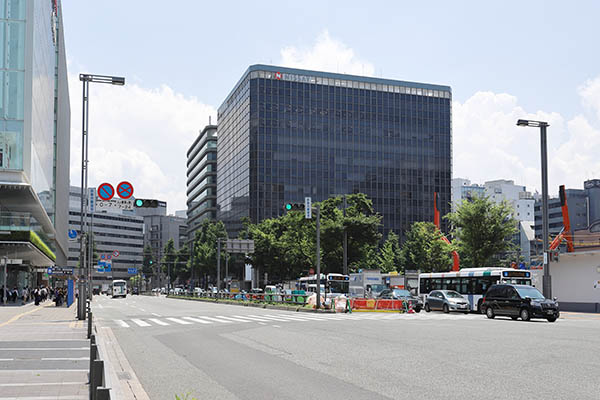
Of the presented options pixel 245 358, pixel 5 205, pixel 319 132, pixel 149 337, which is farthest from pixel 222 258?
pixel 245 358

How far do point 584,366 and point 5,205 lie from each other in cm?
4651

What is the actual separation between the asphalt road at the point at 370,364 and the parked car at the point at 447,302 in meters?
18.4

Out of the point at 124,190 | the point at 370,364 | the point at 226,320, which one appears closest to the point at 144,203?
the point at 124,190

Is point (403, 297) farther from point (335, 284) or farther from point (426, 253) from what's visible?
point (426, 253)

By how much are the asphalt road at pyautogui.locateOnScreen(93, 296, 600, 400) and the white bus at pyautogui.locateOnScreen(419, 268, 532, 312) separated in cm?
1746

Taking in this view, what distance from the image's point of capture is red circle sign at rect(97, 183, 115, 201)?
25.1 metres

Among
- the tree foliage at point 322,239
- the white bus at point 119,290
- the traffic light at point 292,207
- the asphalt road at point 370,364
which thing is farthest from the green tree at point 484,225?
the white bus at point 119,290

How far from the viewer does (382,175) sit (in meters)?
120

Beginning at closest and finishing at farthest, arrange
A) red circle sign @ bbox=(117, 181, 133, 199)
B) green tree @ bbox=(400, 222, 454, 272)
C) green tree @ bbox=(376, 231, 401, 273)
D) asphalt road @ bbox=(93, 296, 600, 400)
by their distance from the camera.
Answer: asphalt road @ bbox=(93, 296, 600, 400)
red circle sign @ bbox=(117, 181, 133, 199)
green tree @ bbox=(400, 222, 454, 272)
green tree @ bbox=(376, 231, 401, 273)

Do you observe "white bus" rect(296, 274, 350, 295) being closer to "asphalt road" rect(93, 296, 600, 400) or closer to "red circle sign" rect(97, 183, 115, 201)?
"red circle sign" rect(97, 183, 115, 201)

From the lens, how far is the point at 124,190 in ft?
87.0

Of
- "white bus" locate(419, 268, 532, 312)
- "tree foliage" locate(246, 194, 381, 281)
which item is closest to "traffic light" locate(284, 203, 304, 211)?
"white bus" locate(419, 268, 532, 312)

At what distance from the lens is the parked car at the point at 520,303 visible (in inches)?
1140

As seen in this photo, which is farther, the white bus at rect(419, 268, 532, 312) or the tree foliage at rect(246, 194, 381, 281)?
the tree foliage at rect(246, 194, 381, 281)
